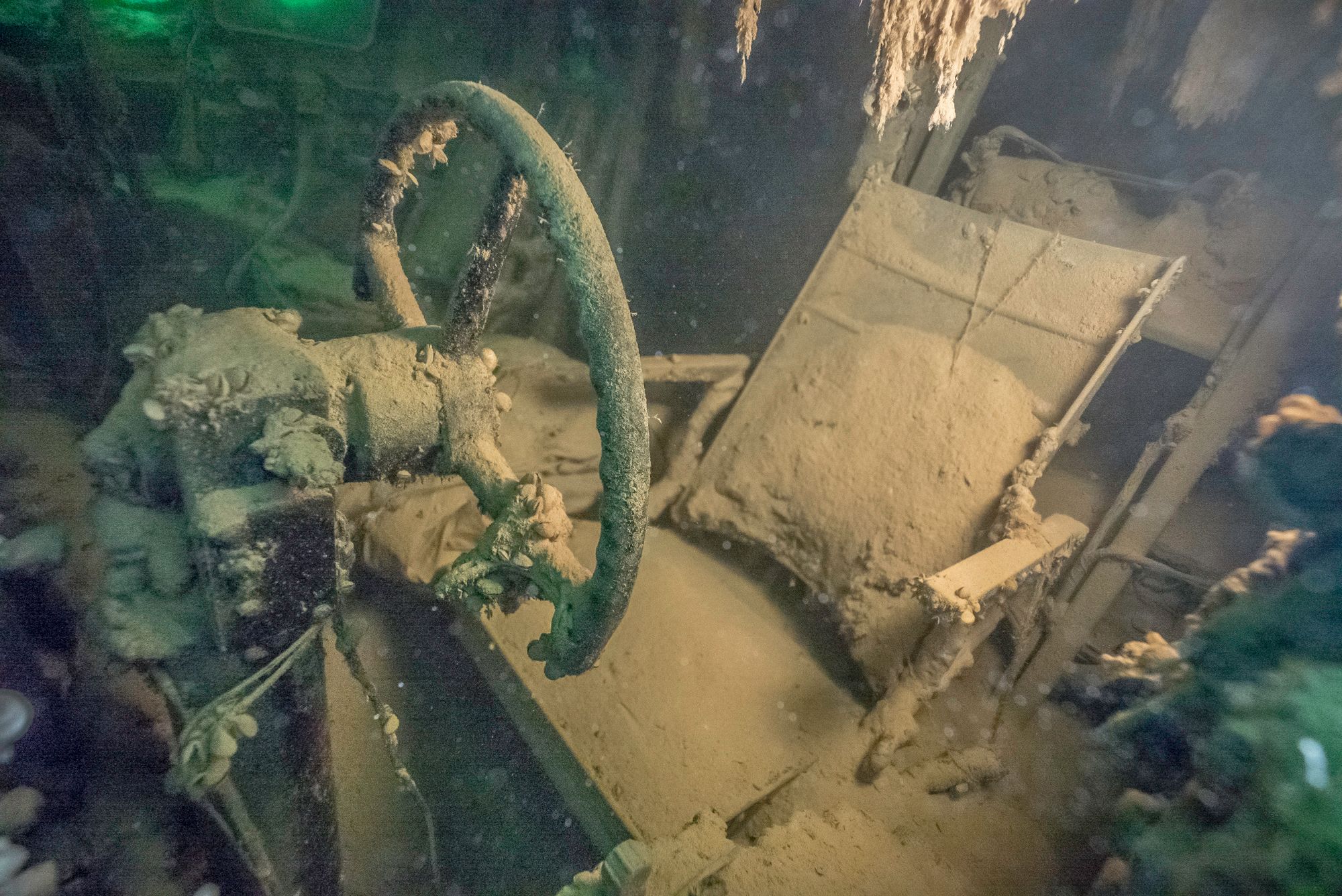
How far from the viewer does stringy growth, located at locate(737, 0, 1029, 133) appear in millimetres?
2246

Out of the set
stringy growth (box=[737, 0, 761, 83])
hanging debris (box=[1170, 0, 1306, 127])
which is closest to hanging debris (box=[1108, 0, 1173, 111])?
hanging debris (box=[1170, 0, 1306, 127])

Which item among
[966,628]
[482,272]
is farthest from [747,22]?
[966,628]

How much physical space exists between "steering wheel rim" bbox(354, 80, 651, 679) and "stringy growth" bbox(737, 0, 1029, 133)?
150cm

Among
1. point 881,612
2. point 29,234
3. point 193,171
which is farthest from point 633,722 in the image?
point 193,171

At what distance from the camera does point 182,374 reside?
1204 millimetres

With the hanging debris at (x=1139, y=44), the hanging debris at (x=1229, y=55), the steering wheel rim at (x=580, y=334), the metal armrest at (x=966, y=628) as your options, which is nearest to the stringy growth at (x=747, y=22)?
the steering wheel rim at (x=580, y=334)

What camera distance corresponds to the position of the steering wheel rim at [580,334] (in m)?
1.21

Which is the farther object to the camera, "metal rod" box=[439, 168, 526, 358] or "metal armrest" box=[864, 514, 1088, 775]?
"metal armrest" box=[864, 514, 1088, 775]

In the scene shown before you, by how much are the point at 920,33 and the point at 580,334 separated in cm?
206

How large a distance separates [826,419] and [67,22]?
4.00 meters

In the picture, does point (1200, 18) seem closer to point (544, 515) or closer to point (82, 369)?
point (544, 515)

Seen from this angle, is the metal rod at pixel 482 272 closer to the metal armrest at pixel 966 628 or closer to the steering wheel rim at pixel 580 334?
the steering wheel rim at pixel 580 334

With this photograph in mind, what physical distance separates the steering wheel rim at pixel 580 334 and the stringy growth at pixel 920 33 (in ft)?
4.94

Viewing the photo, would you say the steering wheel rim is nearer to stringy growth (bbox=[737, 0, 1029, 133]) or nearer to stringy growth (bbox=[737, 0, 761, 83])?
stringy growth (bbox=[737, 0, 761, 83])
